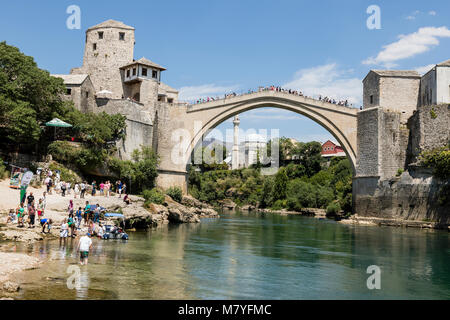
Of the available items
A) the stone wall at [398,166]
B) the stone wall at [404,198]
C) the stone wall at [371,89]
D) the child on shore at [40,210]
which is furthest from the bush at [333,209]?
the child on shore at [40,210]

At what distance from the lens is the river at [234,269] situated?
899cm

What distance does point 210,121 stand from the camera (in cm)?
3216

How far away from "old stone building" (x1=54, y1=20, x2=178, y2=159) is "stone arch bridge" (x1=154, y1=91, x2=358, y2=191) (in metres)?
0.84

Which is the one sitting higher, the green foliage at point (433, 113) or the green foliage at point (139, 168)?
the green foliage at point (433, 113)

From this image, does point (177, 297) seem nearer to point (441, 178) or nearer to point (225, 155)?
point (441, 178)

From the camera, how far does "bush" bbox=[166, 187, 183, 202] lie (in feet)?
94.9

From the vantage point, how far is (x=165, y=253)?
13914 mm

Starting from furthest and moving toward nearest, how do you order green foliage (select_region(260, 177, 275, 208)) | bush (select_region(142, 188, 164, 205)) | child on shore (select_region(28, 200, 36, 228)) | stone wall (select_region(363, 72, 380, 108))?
green foliage (select_region(260, 177, 275, 208)) → stone wall (select_region(363, 72, 380, 108)) → bush (select_region(142, 188, 164, 205)) → child on shore (select_region(28, 200, 36, 228))

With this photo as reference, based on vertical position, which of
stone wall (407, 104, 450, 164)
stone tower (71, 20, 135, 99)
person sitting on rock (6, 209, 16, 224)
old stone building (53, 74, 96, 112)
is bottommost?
person sitting on rock (6, 209, 16, 224)

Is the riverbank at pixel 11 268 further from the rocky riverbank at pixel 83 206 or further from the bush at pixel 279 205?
the bush at pixel 279 205

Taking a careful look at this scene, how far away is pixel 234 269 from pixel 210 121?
21.0 meters

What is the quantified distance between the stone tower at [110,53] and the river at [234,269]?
17094 mm

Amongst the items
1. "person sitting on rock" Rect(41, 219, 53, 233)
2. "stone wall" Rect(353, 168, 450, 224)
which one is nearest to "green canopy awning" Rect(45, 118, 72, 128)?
"person sitting on rock" Rect(41, 219, 53, 233)

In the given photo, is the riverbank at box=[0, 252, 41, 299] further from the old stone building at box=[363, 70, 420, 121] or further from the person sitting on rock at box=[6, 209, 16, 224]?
the old stone building at box=[363, 70, 420, 121]
